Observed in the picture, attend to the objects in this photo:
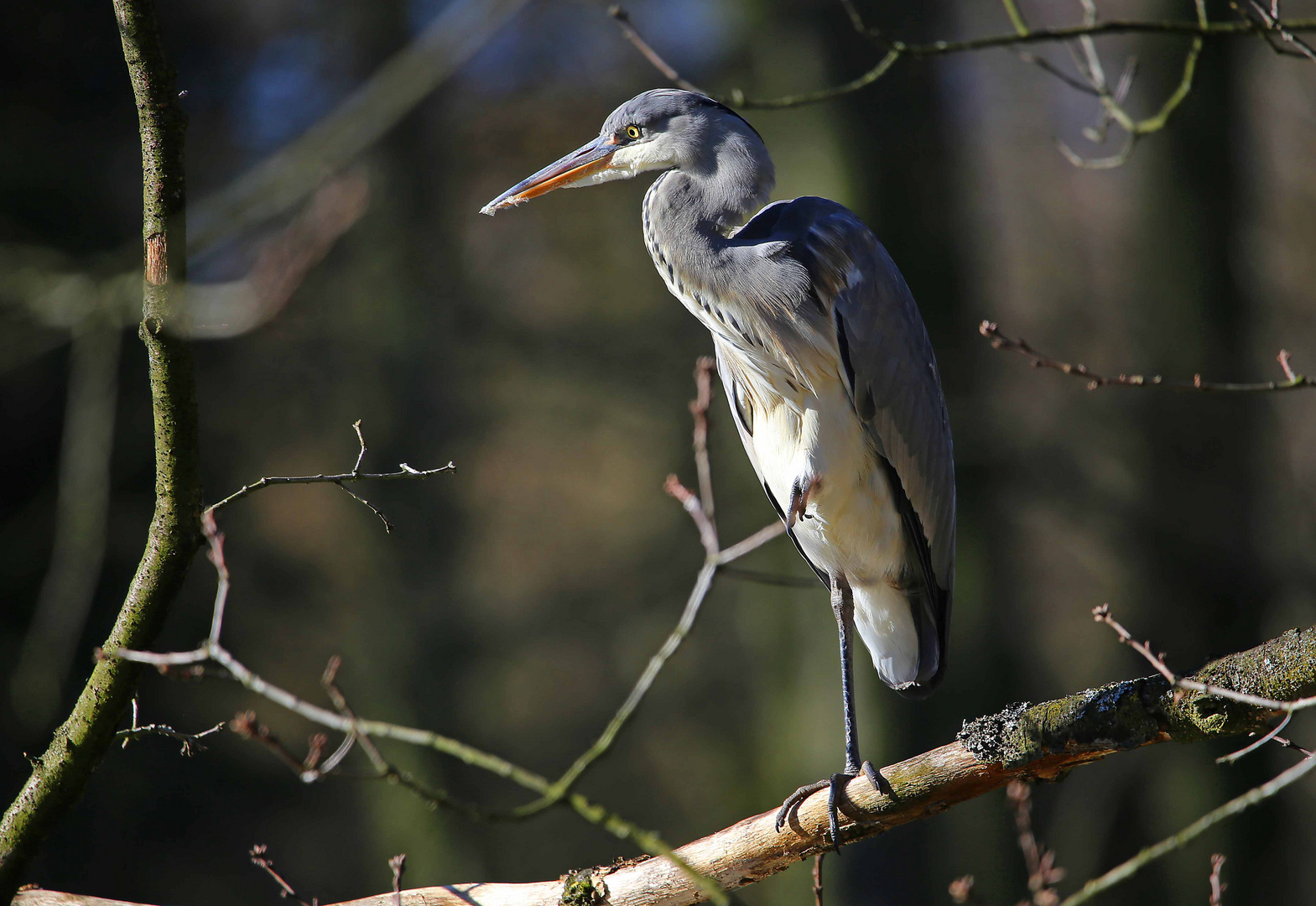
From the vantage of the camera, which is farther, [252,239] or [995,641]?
[252,239]

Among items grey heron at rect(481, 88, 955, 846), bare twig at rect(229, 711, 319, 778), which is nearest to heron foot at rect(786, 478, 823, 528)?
grey heron at rect(481, 88, 955, 846)

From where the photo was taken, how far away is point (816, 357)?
8.47ft

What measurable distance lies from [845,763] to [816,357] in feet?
3.61

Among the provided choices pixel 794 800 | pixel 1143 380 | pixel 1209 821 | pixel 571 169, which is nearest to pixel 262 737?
pixel 1209 821

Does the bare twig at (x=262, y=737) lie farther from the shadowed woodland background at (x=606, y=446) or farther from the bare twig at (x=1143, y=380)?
the shadowed woodland background at (x=606, y=446)

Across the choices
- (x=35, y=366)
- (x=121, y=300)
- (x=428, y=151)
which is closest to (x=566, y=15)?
(x=428, y=151)

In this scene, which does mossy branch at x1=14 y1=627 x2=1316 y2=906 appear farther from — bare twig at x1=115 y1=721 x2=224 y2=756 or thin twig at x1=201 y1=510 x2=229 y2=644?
thin twig at x1=201 y1=510 x2=229 y2=644

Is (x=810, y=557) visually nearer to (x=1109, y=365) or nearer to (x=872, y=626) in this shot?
(x=872, y=626)

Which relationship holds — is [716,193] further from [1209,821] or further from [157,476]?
[1209,821]

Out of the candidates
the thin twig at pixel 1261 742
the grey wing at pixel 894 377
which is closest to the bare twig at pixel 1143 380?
the thin twig at pixel 1261 742

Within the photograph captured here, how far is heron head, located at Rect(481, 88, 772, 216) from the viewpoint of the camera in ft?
8.50

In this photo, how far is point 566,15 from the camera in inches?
256

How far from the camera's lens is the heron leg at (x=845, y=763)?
1.97 metres

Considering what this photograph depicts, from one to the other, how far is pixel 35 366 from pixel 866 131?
3.97 m
